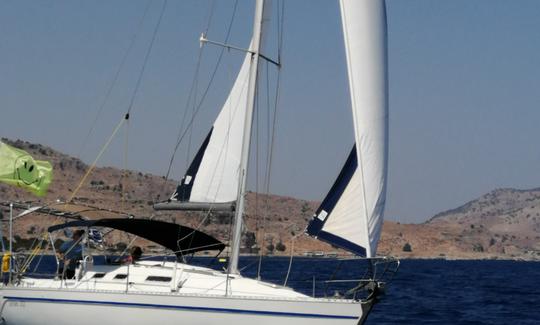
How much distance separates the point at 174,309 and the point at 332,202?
3764 mm

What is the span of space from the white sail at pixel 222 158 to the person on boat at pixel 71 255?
2.48 meters

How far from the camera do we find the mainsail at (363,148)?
19859 mm

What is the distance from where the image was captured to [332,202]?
20234mm

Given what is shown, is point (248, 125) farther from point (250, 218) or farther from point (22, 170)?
point (250, 218)

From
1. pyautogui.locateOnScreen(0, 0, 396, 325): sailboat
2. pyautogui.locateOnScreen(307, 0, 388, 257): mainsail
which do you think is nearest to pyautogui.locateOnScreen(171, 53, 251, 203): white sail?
pyautogui.locateOnScreen(0, 0, 396, 325): sailboat

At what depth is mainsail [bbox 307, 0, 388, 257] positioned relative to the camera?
19859 mm

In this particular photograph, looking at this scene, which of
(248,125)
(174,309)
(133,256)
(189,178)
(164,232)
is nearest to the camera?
(174,309)

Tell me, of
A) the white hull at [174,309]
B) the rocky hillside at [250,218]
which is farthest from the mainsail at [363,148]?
the rocky hillside at [250,218]

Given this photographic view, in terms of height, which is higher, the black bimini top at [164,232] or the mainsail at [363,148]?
the mainsail at [363,148]

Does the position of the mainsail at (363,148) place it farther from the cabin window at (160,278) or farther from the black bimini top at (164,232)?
the black bimini top at (164,232)

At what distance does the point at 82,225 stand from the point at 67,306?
6.18ft

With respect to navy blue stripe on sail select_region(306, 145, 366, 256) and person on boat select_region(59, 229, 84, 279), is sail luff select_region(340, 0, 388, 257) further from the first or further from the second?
person on boat select_region(59, 229, 84, 279)

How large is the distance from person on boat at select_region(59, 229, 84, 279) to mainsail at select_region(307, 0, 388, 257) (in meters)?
5.29

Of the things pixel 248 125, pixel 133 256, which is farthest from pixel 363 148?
pixel 133 256
